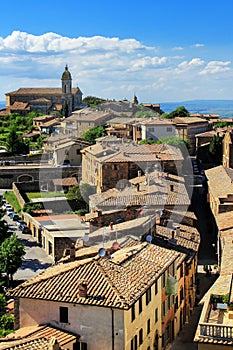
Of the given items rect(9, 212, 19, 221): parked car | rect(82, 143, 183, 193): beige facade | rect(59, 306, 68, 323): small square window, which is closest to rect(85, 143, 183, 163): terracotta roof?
rect(82, 143, 183, 193): beige facade

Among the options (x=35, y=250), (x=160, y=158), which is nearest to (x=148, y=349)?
(x=35, y=250)

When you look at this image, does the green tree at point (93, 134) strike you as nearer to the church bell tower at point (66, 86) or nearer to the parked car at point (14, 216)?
the parked car at point (14, 216)

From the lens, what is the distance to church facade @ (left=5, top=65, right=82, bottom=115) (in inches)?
4916

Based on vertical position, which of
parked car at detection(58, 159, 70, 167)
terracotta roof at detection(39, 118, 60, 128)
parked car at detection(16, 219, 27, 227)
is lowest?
parked car at detection(16, 219, 27, 227)

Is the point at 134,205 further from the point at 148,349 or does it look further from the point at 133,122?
the point at 133,122

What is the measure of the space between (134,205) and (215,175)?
1703 cm

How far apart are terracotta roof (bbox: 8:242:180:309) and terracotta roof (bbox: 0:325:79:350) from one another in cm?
98

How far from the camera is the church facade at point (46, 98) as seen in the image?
410 ft

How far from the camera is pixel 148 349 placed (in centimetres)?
2038

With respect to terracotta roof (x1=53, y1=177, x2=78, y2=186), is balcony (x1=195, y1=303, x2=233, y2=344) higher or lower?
higher

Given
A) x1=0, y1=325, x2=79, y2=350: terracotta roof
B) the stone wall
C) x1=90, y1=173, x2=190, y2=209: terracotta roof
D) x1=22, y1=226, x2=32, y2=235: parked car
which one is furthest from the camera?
the stone wall

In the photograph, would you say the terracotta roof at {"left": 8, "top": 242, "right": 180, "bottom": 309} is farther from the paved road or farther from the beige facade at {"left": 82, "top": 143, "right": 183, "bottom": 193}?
the beige facade at {"left": 82, "top": 143, "right": 183, "bottom": 193}

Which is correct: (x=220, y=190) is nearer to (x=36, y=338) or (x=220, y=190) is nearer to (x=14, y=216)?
(x=14, y=216)

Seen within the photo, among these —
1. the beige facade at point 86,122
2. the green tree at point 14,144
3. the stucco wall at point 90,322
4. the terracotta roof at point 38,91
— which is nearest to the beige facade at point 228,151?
the beige facade at point 86,122
